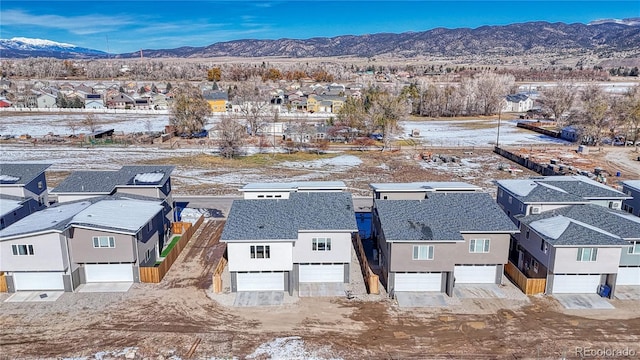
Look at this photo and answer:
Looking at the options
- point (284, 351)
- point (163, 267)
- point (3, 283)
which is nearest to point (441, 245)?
point (284, 351)

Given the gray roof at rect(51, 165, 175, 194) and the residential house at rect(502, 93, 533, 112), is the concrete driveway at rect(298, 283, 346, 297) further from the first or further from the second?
the residential house at rect(502, 93, 533, 112)

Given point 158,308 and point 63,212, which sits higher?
point 63,212

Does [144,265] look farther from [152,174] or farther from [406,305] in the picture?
[406,305]

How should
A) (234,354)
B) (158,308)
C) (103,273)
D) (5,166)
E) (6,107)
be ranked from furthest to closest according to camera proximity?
1. (6,107)
2. (5,166)
3. (103,273)
4. (158,308)
5. (234,354)

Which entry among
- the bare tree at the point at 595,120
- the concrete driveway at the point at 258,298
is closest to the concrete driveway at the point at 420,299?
the concrete driveway at the point at 258,298

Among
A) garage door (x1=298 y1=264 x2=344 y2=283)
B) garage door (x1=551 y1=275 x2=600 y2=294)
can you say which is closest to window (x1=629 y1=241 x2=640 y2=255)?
garage door (x1=551 y1=275 x2=600 y2=294)

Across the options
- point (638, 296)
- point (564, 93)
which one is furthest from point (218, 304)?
point (564, 93)

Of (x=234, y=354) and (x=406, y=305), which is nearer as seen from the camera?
(x=234, y=354)

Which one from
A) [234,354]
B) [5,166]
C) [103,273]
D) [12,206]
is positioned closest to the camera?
[234,354]

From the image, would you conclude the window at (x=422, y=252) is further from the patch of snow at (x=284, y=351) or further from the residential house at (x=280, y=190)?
the residential house at (x=280, y=190)

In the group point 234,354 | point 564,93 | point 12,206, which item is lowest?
point 234,354
